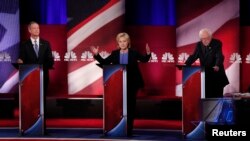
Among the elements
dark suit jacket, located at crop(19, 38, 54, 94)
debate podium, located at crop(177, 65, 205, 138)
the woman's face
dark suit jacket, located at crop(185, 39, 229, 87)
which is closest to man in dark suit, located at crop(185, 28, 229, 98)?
dark suit jacket, located at crop(185, 39, 229, 87)

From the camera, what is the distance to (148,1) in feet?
28.4

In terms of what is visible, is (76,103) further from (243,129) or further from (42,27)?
(243,129)

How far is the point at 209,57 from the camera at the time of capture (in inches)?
252

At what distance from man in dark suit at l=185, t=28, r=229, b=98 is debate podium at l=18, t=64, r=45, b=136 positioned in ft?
6.29

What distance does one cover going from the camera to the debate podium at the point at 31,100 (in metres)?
6.41

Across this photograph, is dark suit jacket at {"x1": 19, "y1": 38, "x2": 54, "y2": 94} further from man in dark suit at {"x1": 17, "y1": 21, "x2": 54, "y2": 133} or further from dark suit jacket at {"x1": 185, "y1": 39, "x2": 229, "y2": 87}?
dark suit jacket at {"x1": 185, "y1": 39, "x2": 229, "y2": 87}

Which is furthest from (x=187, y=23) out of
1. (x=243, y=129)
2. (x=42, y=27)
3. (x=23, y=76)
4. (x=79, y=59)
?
(x=243, y=129)

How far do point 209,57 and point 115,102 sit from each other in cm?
130

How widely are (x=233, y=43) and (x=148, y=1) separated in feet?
5.22

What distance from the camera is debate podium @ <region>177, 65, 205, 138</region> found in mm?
6137

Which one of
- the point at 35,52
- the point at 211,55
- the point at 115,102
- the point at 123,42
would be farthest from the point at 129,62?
the point at 35,52

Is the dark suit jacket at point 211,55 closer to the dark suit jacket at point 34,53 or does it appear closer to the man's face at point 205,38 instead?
the man's face at point 205,38

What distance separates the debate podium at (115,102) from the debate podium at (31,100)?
818 mm

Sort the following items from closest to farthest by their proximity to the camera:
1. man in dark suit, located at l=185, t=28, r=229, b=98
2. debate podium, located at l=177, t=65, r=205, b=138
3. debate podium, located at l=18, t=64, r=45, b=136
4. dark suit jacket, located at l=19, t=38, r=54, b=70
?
debate podium, located at l=177, t=65, r=205, b=138 < man in dark suit, located at l=185, t=28, r=229, b=98 < debate podium, located at l=18, t=64, r=45, b=136 < dark suit jacket, located at l=19, t=38, r=54, b=70
